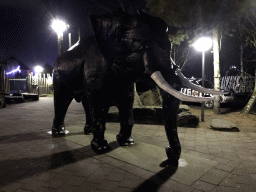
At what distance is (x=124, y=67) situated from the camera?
293 cm

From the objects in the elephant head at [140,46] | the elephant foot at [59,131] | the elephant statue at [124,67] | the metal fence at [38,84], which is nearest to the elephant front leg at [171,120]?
the elephant statue at [124,67]

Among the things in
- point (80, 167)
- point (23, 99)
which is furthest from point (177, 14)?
point (23, 99)

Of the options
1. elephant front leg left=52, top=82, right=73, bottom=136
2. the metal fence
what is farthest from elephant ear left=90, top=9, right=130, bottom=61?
the metal fence

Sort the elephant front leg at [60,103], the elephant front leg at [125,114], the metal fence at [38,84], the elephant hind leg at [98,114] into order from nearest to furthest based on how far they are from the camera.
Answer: the elephant hind leg at [98,114] < the elephant front leg at [125,114] < the elephant front leg at [60,103] < the metal fence at [38,84]

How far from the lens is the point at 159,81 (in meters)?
2.45

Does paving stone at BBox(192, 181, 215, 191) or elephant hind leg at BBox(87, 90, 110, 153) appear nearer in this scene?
paving stone at BBox(192, 181, 215, 191)

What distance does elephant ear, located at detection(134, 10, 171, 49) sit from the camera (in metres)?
2.73

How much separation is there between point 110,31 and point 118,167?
6.50 feet

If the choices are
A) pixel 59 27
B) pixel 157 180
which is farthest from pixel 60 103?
Result: pixel 59 27

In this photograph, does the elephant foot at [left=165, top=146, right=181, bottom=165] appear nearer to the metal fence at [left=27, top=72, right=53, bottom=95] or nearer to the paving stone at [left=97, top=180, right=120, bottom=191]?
the paving stone at [left=97, top=180, right=120, bottom=191]

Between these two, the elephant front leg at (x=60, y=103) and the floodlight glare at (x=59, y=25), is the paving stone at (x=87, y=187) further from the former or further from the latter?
the floodlight glare at (x=59, y=25)

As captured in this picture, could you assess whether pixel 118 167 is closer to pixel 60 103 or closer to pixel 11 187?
pixel 11 187

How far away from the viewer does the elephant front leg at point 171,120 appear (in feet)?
8.64

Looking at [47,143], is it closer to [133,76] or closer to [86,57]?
[86,57]
